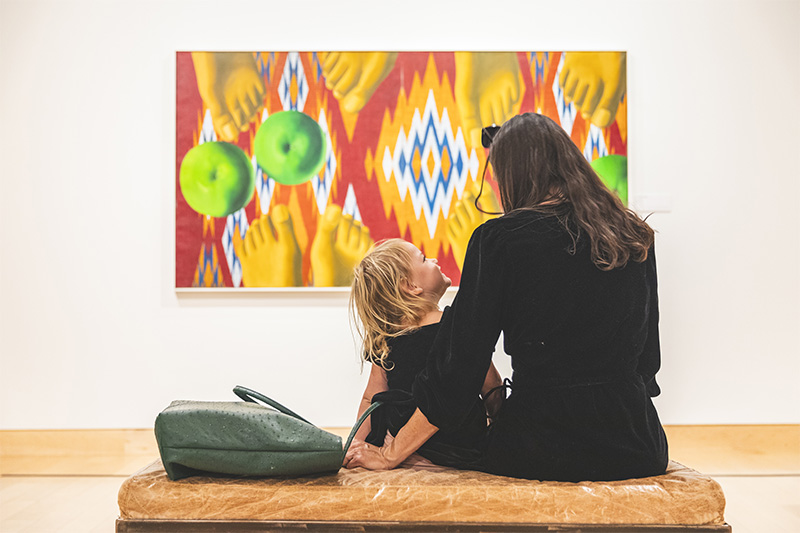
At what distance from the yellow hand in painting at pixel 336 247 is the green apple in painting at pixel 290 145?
25 cm

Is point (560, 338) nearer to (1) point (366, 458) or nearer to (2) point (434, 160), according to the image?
(1) point (366, 458)

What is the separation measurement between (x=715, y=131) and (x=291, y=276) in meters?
2.03

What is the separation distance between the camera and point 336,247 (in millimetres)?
3176

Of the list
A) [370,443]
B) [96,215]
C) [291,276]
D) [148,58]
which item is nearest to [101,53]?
[148,58]

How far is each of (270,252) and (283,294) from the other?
196mm

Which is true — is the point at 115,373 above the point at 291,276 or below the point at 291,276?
below

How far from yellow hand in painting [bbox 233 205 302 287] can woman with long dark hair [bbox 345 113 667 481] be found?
1.83 m

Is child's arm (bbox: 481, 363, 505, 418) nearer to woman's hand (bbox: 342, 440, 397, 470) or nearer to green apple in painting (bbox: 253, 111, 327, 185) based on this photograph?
woman's hand (bbox: 342, 440, 397, 470)

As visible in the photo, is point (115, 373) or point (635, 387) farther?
point (115, 373)

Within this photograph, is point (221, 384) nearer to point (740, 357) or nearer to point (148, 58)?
point (148, 58)

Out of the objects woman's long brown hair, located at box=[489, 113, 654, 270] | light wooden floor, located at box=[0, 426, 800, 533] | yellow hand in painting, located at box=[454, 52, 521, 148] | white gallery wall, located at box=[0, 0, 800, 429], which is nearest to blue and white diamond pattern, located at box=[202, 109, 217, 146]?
white gallery wall, located at box=[0, 0, 800, 429]

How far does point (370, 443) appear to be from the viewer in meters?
1.66

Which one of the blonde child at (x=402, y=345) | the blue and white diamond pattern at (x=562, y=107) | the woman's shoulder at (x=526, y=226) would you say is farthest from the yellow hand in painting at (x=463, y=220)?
the woman's shoulder at (x=526, y=226)

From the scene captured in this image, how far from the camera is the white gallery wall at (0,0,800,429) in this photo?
3.19m
